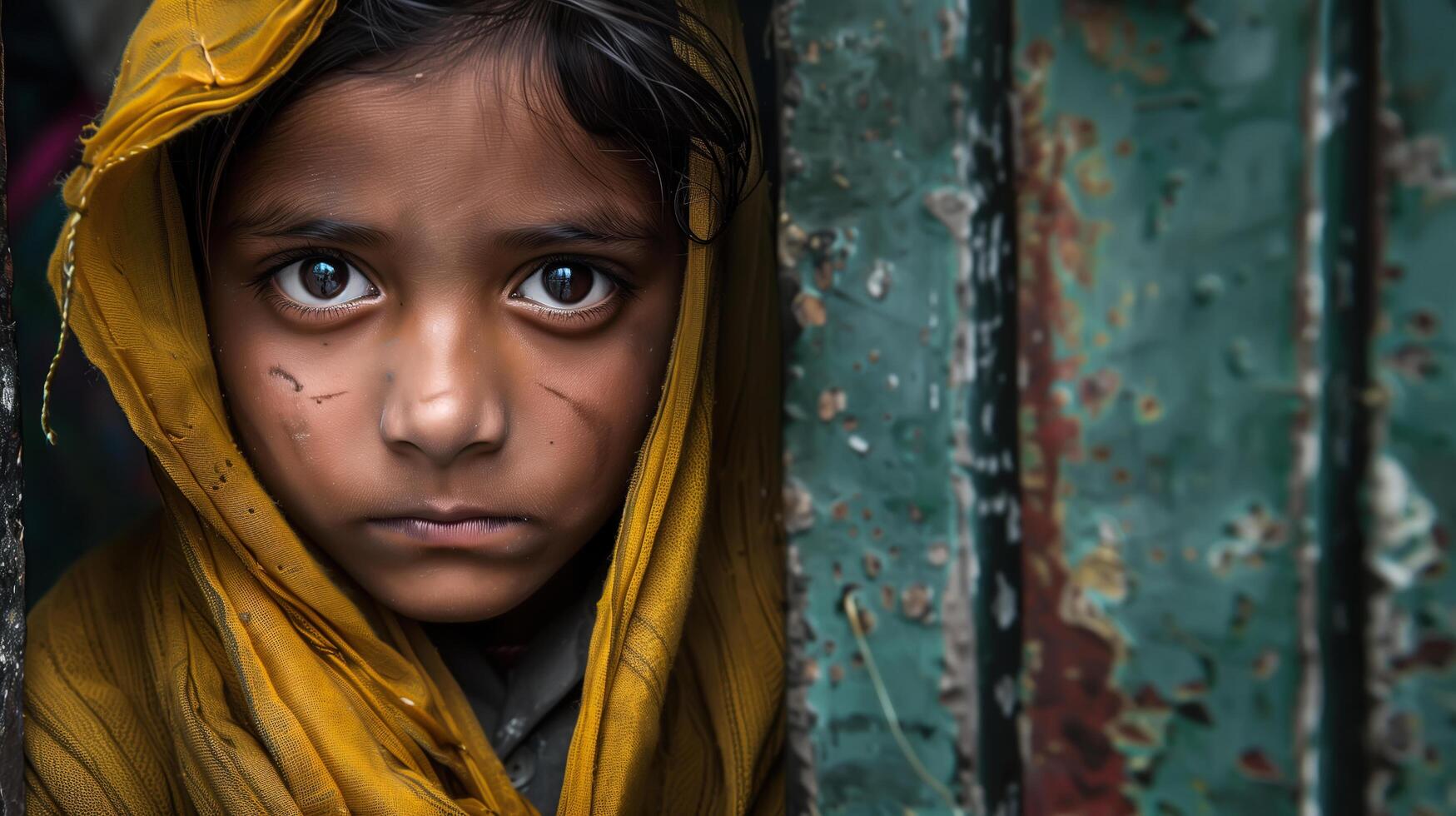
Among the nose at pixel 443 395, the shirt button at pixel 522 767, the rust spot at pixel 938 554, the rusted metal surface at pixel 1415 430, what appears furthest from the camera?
the shirt button at pixel 522 767

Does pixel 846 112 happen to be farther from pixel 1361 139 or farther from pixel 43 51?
pixel 43 51

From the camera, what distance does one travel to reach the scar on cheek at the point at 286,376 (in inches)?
33.2

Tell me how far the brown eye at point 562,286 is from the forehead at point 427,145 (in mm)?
55

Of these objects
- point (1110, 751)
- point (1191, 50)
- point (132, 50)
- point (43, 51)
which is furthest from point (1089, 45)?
point (43, 51)

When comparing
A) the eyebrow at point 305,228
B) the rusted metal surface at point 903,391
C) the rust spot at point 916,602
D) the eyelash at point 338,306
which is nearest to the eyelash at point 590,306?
the eyelash at point 338,306

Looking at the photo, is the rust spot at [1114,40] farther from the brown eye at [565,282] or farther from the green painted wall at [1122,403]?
the brown eye at [565,282]

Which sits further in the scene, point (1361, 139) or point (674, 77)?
point (674, 77)

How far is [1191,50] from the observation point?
0.55 metres

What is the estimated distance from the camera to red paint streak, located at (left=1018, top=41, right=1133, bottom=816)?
0.59m

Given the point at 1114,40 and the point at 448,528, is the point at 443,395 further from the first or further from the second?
the point at 1114,40

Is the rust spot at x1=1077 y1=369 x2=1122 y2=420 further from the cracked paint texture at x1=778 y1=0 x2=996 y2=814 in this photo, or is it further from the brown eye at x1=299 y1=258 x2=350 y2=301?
the brown eye at x1=299 y1=258 x2=350 y2=301

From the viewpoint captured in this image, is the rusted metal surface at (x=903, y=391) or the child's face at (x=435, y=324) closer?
the rusted metal surface at (x=903, y=391)

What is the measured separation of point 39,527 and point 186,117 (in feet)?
4.48

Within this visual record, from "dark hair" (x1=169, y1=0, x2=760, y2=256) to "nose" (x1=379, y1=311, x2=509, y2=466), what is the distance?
197mm
